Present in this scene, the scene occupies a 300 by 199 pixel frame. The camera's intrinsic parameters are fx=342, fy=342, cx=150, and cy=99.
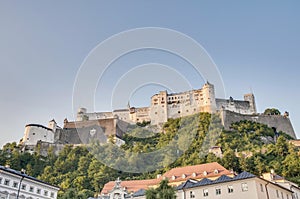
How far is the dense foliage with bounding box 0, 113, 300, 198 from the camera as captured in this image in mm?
70000

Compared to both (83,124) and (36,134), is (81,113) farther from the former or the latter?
(36,134)

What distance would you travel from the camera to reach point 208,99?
118 m

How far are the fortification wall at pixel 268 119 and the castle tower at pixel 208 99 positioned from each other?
775 cm

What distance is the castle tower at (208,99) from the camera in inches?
4580

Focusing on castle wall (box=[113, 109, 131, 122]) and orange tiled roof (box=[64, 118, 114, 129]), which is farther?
castle wall (box=[113, 109, 131, 122])

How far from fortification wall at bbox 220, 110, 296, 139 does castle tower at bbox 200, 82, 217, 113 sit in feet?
25.4

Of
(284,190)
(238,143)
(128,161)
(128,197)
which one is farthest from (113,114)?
(284,190)

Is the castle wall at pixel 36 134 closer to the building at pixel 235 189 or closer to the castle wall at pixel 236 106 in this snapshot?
the castle wall at pixel 236 106

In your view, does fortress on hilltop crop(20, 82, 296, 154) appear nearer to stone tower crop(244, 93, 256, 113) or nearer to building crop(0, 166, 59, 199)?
stone tower crop(244, 93, 256, 113)

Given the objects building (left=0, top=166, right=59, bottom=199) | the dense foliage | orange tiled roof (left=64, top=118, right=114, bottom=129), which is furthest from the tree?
building (left=0, top=166, right=59, bottom=199)

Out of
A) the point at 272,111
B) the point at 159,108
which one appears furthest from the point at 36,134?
the point at 272,111

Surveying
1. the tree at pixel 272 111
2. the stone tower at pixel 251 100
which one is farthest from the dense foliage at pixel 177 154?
the stone tower at pixel 251 100

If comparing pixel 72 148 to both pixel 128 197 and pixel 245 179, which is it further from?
pixel 245 179

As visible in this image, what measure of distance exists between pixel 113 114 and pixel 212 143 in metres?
48.3
